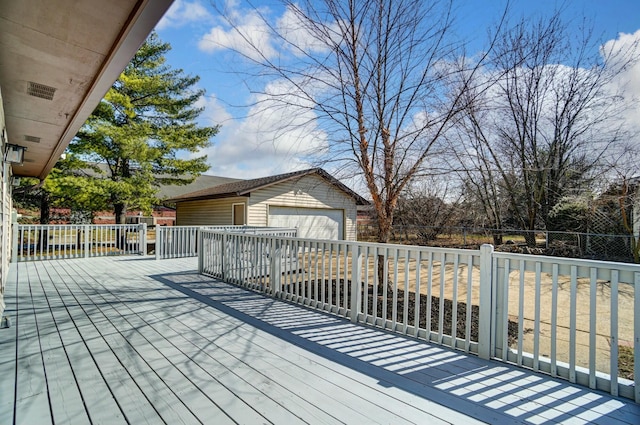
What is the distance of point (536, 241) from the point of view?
13.8 m

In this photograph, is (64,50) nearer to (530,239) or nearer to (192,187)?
(530,239)

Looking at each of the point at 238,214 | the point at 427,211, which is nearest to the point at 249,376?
the point at 238,214

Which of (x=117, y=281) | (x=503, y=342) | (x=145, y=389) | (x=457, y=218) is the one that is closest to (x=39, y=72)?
(x=145, y=389)

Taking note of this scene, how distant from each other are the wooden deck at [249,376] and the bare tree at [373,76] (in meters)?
2.57

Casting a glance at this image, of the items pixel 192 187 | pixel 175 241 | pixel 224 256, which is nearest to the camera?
pixel 224 256

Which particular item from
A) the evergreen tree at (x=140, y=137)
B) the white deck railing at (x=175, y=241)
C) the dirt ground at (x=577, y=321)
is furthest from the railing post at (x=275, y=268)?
the evergreen tree at (x=140, y=137)

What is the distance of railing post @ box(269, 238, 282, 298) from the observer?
15.3 feet

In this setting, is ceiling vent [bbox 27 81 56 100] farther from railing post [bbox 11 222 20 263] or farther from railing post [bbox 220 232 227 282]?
railing post [bbox 11 222 20 263]

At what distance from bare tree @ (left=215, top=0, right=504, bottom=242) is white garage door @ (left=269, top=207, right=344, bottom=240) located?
905 centimetres

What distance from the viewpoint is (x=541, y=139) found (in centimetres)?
1316

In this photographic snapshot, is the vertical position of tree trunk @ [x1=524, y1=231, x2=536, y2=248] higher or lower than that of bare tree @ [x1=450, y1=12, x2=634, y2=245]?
lower

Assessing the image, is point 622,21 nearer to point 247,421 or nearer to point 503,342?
point 503,342

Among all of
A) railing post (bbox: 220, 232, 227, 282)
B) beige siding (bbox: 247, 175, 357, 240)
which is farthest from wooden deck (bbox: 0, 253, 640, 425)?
beige siding (bbox: 247, 175, 357, 240)

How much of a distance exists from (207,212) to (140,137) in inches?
170
